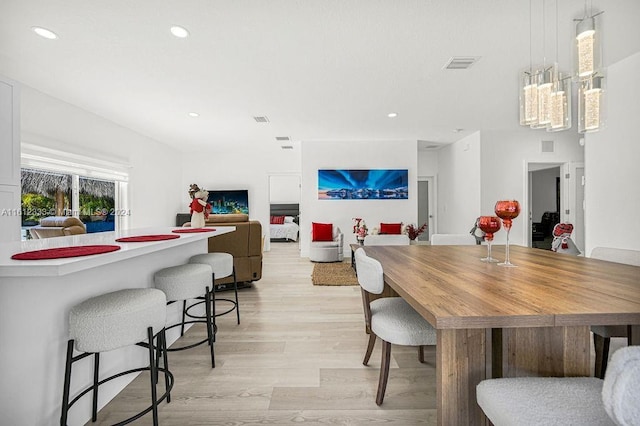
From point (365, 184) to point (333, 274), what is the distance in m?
2.48

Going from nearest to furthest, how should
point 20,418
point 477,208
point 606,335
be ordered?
1. point 20,418
2. point 606,335
3. point 477,208

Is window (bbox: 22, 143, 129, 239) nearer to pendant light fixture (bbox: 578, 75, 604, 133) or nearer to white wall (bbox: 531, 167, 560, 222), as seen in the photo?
pendant light fixture (bbox: 578, 75, 604, 133)

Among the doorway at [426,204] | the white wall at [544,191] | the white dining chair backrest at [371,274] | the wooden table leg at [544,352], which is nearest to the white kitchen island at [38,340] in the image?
the white dining chair backrest at [371,274]

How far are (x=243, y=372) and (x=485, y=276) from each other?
5.17 feet

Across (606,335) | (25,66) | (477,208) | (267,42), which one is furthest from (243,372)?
(477,208)

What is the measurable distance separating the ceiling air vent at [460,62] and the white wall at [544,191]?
7190mm

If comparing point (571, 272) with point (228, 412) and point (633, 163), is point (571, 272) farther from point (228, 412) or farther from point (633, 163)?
point (633, 163)

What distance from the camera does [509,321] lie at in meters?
0.85

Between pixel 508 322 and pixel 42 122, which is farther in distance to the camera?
pixel 42 122

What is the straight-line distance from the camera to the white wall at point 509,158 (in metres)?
5.64

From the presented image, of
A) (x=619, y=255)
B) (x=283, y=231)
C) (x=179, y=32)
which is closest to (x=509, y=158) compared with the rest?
(x=619, y=255)

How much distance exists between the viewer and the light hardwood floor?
1.55 meters

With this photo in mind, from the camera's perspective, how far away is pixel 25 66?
120 inches

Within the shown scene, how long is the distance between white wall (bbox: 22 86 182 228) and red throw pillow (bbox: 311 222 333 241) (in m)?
3.40
